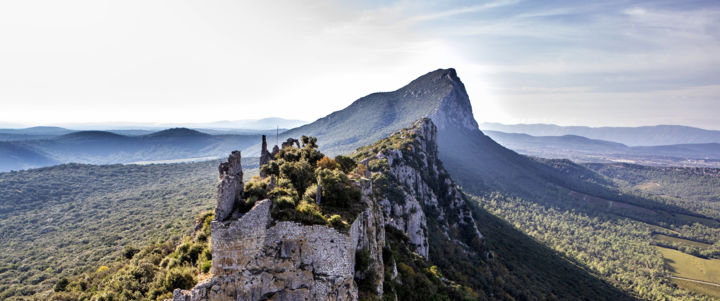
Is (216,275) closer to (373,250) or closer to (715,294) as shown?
(373,250)

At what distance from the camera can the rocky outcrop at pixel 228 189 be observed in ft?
47.0

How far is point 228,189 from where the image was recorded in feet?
48.4

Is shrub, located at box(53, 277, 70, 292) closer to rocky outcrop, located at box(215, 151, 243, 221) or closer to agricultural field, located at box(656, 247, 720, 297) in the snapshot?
rocky outcrop, located at box(215, 151, 243, 221)

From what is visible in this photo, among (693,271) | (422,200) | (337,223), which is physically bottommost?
(693,271)

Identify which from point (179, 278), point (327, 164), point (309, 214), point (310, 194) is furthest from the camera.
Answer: point (327, 164)

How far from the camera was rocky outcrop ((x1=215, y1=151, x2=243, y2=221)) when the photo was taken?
14.3 meters

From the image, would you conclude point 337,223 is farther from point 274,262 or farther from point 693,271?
point 693,271

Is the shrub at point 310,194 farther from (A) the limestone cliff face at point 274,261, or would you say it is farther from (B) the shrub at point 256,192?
(A) the limestone cliff face at point 274,261

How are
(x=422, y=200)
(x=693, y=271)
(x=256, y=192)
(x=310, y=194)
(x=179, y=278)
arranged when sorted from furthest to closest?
(x=693, y=271)
(x=422, y=200)
(x=310, y=194)
(x=179, y=278)
(x=256, y=192)

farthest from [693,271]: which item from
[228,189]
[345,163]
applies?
[228,189]

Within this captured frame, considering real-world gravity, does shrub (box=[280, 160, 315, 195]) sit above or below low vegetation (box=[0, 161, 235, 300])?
above

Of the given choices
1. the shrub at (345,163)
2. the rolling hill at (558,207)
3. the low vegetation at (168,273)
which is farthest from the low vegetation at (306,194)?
the rolling hill at (558,207)

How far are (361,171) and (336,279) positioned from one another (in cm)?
1662

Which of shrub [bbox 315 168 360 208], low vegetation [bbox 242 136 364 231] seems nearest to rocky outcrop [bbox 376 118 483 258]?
shrub [bbox 315 168 360 208]
